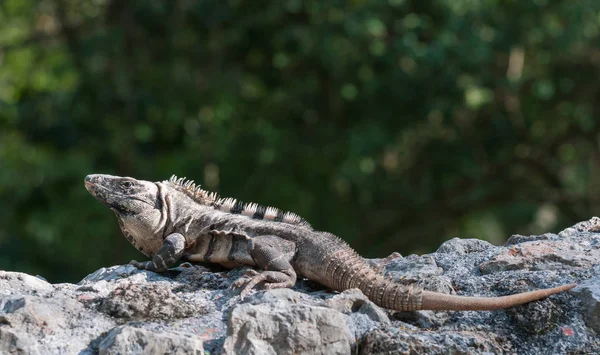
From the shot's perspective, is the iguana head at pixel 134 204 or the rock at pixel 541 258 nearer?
the rock at pixel 541 258

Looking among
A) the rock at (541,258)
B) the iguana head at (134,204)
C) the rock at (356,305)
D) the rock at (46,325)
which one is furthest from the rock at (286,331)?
the iguana head at (134,204)

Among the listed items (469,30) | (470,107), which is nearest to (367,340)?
(469,30)

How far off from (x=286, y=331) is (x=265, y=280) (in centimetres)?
82

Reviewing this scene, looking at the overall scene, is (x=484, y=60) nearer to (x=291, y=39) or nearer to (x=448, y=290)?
(x=291, y=39)

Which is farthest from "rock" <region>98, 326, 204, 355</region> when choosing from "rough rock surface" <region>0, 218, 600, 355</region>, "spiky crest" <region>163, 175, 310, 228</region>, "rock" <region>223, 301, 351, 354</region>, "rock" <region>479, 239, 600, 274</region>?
"rock" <region>479, 239, 600, 274</region>

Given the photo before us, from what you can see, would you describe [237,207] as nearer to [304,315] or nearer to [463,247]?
[463,247]

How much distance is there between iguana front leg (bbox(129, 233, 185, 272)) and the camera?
5.40 meters

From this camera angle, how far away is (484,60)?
41.9ft

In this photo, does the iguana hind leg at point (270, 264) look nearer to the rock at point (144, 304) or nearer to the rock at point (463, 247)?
the rock at point (144, 304)

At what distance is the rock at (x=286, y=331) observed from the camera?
13.7ft

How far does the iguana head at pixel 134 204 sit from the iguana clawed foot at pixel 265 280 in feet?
3.13

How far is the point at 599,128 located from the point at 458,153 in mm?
2300

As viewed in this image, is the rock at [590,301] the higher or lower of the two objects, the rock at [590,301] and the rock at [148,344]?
the higher

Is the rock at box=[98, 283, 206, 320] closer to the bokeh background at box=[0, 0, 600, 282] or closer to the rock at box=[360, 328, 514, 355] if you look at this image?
the rock at box=[360, 328, 514, 355]
